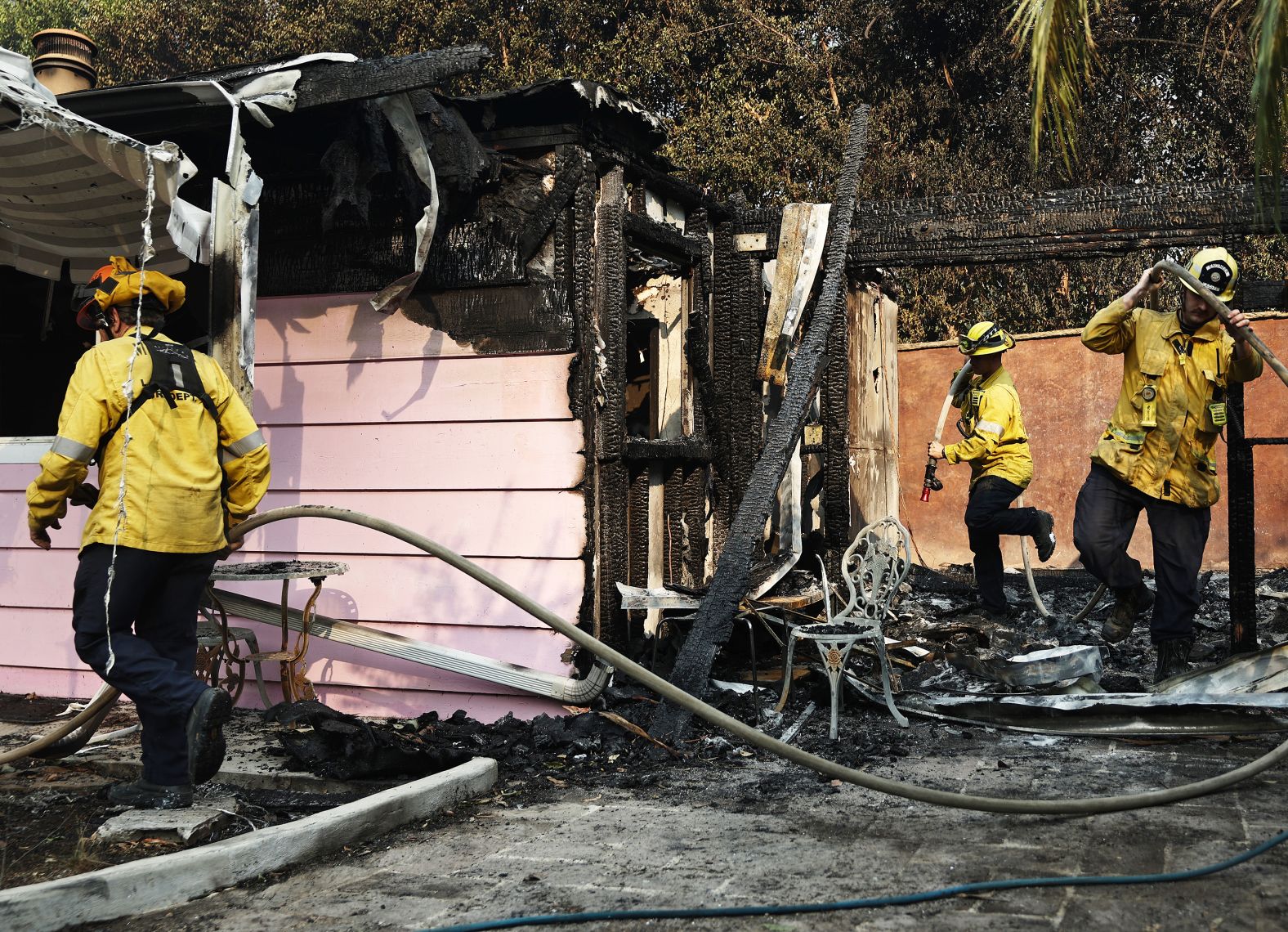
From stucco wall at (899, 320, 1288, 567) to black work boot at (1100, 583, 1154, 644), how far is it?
5.90 metres

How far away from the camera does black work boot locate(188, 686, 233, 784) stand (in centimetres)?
428

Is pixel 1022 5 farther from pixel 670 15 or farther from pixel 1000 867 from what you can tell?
pixel 670 15

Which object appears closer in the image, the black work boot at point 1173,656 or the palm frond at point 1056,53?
the palm frond at point 1056,53

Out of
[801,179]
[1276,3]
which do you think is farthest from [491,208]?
[801,179]

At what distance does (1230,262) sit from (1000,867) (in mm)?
3927

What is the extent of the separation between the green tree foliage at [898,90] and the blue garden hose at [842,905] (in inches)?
577

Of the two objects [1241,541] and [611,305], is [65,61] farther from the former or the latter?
[1241,541]

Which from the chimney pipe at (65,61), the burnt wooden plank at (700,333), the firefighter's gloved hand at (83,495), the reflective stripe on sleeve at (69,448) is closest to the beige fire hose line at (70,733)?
the firefighter's gloved hand at (83,495)

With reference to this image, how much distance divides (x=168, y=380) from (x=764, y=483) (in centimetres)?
312

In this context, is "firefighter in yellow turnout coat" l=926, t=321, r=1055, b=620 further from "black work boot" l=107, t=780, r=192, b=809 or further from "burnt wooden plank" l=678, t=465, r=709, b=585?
"black work boot" l=107, t=780, r=192, b=809

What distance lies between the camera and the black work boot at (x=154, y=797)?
4289 mm

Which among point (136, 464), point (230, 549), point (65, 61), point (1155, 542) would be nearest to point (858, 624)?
point (1155, 542)

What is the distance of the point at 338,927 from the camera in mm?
3143

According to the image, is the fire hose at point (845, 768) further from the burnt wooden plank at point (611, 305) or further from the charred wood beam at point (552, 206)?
the charred wood beam at point (552, 206)
